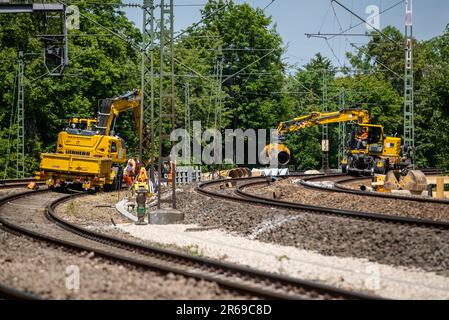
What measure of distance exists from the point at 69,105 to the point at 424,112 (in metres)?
37.2

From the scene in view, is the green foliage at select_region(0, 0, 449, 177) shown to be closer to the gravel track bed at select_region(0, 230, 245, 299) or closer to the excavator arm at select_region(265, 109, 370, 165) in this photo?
the excavator arm at select_region(265, 109, 370, 165)

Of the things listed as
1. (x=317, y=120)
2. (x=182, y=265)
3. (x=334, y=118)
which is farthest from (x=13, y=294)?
(x=317, y=120)

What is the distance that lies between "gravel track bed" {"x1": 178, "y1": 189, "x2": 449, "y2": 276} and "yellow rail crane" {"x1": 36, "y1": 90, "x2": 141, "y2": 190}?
34.2 ft

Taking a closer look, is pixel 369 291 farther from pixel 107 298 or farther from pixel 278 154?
pixel 278 154

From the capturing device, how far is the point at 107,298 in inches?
336

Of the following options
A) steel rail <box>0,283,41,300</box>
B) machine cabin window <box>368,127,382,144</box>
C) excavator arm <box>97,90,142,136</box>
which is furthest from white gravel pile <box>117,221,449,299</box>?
machine cabin window <box>368,127,382,144</box>

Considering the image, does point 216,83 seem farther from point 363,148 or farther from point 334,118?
point 363,148

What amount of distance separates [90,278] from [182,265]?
89.6 inches

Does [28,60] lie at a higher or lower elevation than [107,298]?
higher

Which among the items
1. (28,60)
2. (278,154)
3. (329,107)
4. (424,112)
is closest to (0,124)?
(28,60)

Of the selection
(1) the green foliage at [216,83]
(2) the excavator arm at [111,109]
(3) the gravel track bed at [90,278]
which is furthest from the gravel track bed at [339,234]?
(1) the green foliage at [216,83]

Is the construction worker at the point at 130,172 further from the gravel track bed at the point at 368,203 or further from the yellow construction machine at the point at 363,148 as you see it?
the yellow construction machine at the point at 363,148

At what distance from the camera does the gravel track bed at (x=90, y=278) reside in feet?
29.0

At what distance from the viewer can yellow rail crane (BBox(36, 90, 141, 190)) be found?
29.6 meters
